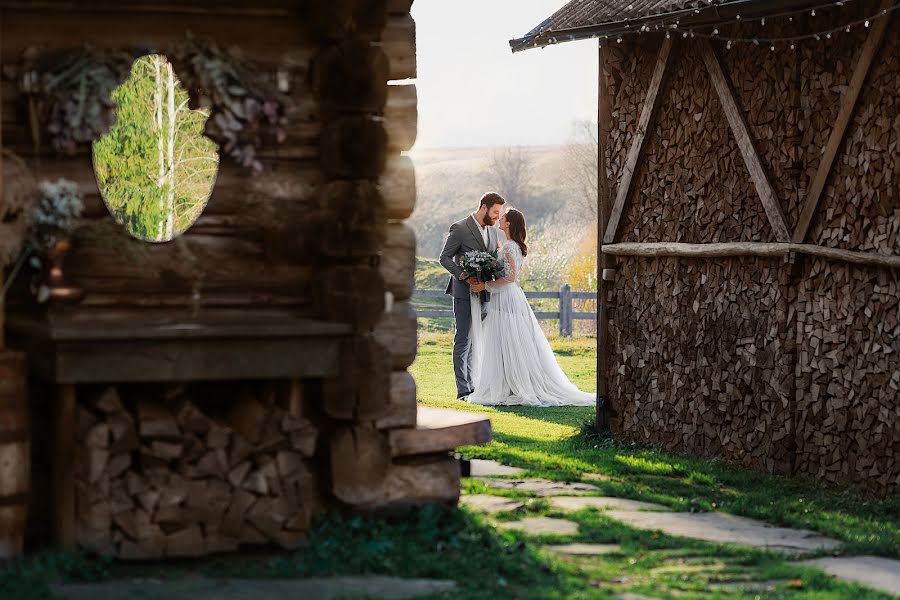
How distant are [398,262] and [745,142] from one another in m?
3.63

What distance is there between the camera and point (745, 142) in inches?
375

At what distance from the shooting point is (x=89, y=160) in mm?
6523

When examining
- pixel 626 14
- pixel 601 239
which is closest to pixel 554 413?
pixel 601 239

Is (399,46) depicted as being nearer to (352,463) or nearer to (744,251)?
(352,463)

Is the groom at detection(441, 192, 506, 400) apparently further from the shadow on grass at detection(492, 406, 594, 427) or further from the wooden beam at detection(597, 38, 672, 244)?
the wooden beam at detection(597, 38, 672, 244)

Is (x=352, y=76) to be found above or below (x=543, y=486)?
above

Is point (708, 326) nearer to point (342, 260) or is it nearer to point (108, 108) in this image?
point (342, 260)

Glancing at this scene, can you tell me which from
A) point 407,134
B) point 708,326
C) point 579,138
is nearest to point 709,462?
point 708,326

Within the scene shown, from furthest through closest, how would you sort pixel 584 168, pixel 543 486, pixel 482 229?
pixel 584 168
pixel 482 229
pixel 543 486

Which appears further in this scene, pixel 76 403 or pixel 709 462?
pixel 709 462

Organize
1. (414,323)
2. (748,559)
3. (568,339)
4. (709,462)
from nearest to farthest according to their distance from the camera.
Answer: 1. (748,559)
2. (414,323)
3. (709,462)
4. (568,339)

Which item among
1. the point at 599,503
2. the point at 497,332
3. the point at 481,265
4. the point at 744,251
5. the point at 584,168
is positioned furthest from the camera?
the point at 584,168

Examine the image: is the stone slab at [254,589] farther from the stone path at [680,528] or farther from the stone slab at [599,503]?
the stone slab at [599,503]

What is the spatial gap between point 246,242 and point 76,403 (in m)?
1.16
